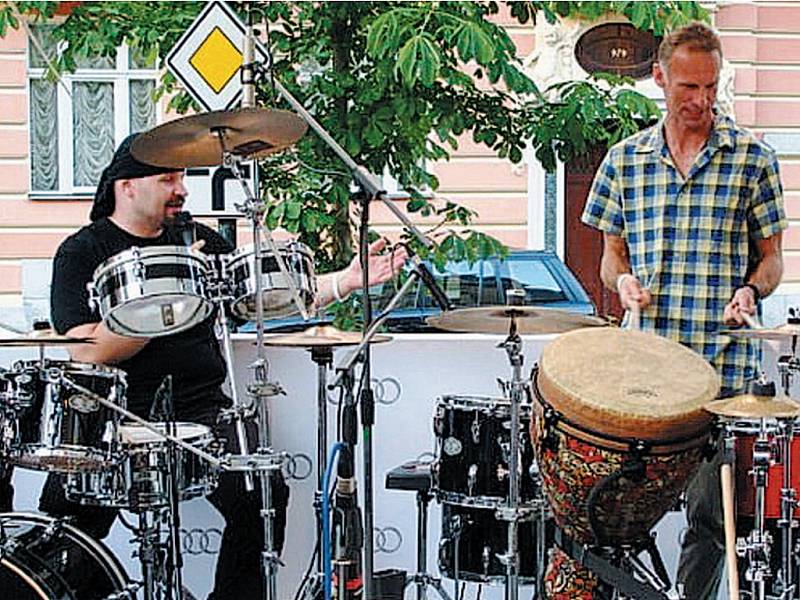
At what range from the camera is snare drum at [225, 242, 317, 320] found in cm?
312

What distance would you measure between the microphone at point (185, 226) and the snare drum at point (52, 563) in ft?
2.67

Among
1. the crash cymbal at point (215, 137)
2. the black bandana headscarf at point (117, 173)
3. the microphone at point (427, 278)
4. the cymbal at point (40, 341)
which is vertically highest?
the crash cymbal at point (215, 137)

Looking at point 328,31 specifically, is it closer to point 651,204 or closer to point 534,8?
point 534,8

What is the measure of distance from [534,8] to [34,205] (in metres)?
4.43

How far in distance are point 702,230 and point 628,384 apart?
65 centimetres

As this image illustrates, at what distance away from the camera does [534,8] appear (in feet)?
17.2

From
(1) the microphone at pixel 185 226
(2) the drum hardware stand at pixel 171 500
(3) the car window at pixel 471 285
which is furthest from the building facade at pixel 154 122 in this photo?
(2) the drum hardware stand at pixel 171 500

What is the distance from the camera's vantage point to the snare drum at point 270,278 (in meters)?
3.12

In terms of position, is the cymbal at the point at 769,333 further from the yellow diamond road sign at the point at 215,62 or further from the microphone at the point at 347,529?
the yellow diamond road sign at the point at 215,62

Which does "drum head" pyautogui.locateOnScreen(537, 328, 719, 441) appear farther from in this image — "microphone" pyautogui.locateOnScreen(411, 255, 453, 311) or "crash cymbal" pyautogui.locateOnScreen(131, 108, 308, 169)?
"crash cymbal" pyautogui.locateOnScreen(131, 108, 308, 169)

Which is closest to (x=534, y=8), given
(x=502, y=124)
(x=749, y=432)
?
(x=502, y=124)

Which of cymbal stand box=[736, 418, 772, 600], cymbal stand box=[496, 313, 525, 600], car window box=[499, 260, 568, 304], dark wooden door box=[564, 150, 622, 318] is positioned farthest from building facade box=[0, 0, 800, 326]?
cymbal stand box=[736, 418, 772, 600]

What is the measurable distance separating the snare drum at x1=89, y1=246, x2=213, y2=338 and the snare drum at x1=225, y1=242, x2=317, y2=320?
0.08 m

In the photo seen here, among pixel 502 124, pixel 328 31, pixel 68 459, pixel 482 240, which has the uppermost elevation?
pixel 328 31
